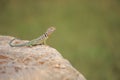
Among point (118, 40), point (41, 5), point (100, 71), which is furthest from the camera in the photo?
point (41, 5)

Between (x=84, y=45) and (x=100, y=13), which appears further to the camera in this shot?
(x=100, y=13)

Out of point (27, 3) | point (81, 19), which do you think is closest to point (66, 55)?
point (81, 19)

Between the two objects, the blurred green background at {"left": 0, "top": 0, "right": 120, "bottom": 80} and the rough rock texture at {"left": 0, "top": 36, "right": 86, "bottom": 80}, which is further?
the blurred green background at {"left": 0, "top": 0, "right": 120, "bottom": 80}

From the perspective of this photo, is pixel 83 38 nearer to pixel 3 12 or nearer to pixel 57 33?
pixel 57 33

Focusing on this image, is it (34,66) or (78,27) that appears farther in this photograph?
(78,27)

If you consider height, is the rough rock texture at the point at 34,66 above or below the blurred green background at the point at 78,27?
below
